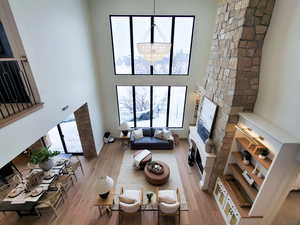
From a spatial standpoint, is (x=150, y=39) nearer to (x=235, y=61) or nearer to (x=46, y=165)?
(x=235, y=61)

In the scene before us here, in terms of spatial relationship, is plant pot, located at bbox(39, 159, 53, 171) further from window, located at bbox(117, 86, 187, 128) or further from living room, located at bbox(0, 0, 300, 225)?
window, located at bbox(117, 86, 187, 128)

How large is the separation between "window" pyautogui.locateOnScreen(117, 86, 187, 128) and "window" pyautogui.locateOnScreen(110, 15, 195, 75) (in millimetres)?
789

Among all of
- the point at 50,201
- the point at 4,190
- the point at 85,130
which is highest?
the point at 85,130

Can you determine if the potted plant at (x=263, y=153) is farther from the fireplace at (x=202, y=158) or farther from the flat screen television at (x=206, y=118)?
the flat screen television at (x=206, y=118)

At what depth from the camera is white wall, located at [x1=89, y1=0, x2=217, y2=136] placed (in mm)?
A: 5152

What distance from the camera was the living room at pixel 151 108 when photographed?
259 cm

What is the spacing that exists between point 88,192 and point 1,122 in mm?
3331

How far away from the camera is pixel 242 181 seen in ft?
11.3

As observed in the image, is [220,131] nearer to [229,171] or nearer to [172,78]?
[229,171]

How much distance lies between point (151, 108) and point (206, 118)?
9.81ft

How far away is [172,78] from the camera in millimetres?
6160

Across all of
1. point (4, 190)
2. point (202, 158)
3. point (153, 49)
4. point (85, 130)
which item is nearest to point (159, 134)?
point (202, 158)

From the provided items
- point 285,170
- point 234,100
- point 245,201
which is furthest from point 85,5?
point 245,201

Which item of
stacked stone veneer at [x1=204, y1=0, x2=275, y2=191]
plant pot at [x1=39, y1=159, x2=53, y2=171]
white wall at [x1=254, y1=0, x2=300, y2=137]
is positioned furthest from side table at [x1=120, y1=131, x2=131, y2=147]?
white wall at [x1=254, y1=0, x2=300, y2=137]
